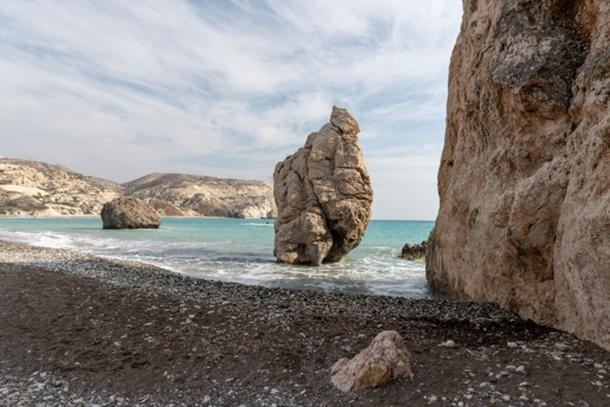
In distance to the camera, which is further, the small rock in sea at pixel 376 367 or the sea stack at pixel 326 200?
the sea stack at pixel 326 200

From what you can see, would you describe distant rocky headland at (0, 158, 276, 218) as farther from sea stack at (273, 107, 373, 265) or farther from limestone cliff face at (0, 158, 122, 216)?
sea stack at (273, 107, 373, 265)

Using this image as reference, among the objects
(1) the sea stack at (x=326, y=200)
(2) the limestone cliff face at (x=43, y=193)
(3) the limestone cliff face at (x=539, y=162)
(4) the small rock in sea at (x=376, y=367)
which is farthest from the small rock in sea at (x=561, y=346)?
(2) the limestone cliff face at (x=43, y=193)

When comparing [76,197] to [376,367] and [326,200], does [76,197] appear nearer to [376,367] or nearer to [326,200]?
[326,200]

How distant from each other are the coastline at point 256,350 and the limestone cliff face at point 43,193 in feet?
428

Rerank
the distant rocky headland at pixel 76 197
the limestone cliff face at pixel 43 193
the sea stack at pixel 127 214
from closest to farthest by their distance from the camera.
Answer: the sea stack at pixel 127 214 → the limestone cliff face at pixel 43 193 → the distant rocky headland at pixel 76 197

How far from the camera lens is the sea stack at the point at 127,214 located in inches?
2645

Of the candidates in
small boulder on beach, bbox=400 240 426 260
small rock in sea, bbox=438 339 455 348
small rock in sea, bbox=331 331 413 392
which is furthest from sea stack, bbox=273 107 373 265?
small rock in sea, bbox=331 331 413 392

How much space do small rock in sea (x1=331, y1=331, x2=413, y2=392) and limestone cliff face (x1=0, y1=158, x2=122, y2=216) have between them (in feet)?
448

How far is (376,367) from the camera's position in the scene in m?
6.11

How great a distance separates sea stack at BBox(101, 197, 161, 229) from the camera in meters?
67.2

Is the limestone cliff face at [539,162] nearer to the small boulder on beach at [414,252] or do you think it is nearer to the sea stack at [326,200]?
the sea stack at [326,200]

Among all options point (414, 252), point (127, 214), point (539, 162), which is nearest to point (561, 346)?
point (539, 162)

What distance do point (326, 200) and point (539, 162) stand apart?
18277mm

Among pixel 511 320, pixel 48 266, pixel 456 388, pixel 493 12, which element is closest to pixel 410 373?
pixel 456 388
